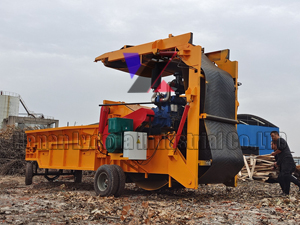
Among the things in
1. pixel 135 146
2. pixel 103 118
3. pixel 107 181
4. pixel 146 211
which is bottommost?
pixel 146 211

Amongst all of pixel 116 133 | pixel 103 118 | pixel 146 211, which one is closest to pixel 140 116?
pixel 116 133

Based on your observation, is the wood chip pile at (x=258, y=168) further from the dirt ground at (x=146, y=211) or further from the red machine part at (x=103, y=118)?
the red machine part at (x=103, y=118)

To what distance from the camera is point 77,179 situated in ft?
38.6

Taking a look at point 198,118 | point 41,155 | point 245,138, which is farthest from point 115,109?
point 245,138

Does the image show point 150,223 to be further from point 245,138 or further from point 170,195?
point 245,138

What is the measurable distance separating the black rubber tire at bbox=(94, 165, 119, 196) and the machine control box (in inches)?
18.8

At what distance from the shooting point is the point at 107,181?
789cm

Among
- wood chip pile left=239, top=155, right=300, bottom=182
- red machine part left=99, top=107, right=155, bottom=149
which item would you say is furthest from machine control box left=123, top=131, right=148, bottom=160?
wood chip pile left=239, top=155, right=300, bottom=182

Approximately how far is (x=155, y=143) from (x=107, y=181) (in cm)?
138

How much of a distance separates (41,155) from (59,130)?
54.5 inches

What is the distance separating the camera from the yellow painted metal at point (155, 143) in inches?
283

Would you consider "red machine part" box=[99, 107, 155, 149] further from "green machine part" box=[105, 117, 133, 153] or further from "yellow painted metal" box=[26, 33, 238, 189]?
"yellow painted metal" box=[26, 33, 238, 189]

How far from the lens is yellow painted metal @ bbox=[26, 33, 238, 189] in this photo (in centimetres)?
718

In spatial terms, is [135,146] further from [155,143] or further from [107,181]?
[107,181]
